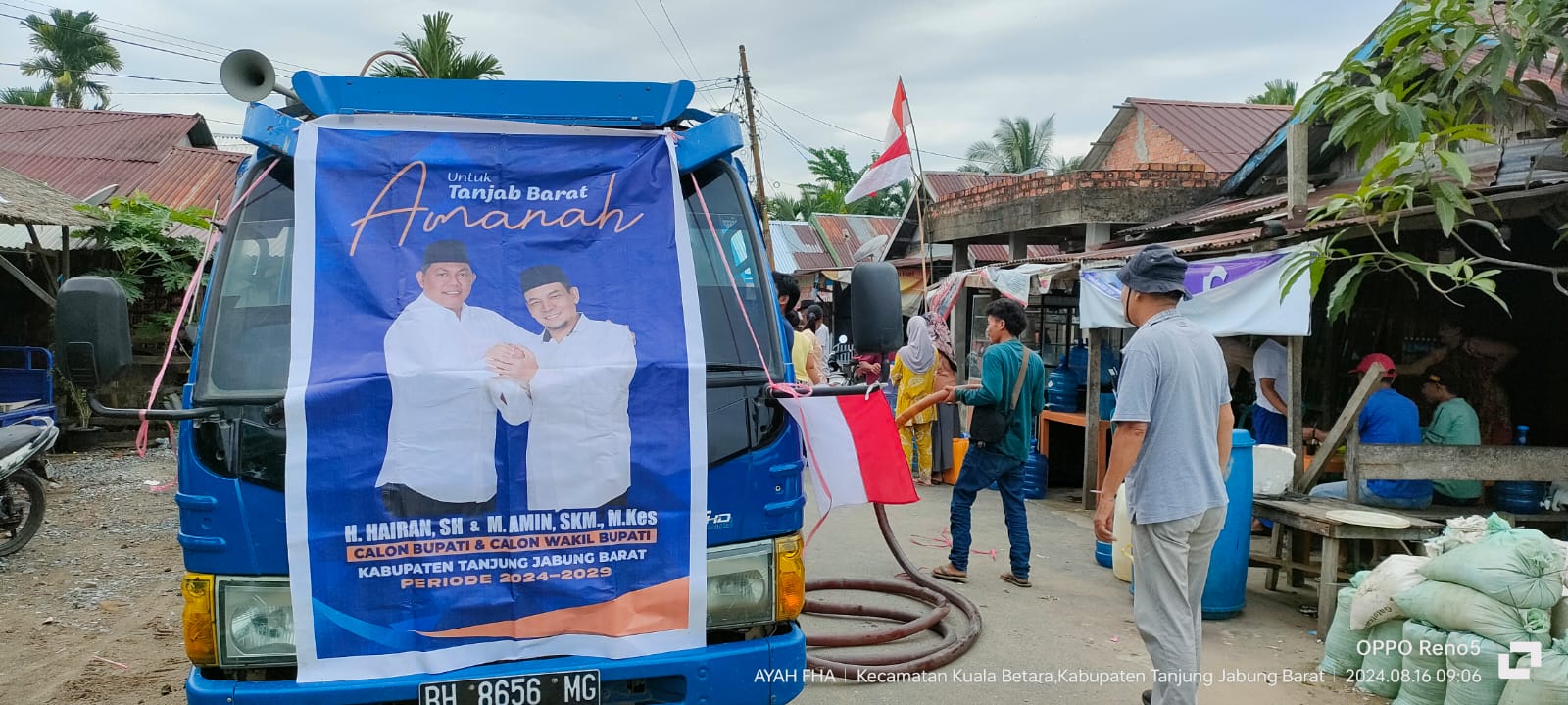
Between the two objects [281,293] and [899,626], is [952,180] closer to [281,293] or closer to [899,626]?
[899,626]

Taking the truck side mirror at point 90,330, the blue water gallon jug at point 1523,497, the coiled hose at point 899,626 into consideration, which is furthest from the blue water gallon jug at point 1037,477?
the truck side mirror at point 90,330

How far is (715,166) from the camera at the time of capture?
356cm

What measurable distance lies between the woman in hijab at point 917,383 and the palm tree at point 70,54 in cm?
2980

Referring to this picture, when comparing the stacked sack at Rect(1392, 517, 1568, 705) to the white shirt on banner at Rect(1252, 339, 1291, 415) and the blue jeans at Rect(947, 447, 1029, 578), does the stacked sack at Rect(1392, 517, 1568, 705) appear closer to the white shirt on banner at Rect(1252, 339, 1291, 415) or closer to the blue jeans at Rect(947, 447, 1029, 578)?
the blue jeans at Rect(947, 447, 1029, 578)

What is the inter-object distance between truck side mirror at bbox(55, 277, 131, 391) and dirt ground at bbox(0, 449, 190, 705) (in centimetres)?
58

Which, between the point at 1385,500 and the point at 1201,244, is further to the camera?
the point at 1201,244

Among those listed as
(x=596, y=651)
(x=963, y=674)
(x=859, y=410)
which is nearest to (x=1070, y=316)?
(x=963, y=674)

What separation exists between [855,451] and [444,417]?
1.49 m

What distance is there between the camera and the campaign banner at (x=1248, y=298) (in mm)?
6586

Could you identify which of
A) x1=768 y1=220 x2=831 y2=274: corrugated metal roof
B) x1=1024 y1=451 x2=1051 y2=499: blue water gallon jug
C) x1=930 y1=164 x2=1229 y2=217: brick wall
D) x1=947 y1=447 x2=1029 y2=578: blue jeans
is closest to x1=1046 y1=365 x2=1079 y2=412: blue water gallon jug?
x1=1024 y1=451 x2=1051 y2=499: blue water gallon jug

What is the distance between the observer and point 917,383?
10.1 metres

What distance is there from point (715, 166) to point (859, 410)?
105cm

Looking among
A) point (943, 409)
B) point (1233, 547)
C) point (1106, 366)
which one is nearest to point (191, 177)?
point (943, 409)

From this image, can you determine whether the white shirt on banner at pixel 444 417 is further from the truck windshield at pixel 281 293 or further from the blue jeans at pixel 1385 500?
the blue jeans at pixel 1385 500
